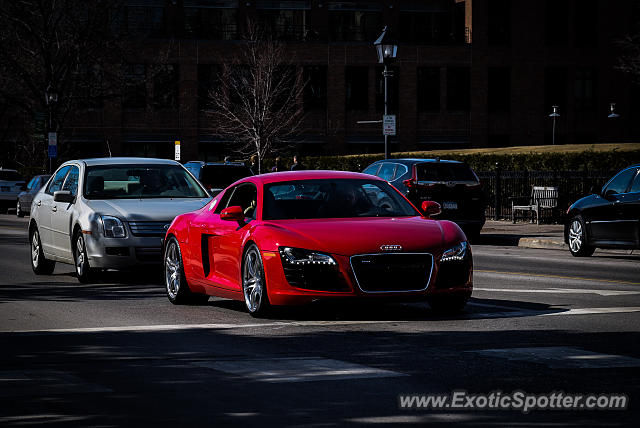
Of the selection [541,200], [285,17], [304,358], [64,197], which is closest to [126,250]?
[64,197]

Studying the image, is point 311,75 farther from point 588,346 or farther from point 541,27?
point 588,346

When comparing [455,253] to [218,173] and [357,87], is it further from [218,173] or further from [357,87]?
[357,87]

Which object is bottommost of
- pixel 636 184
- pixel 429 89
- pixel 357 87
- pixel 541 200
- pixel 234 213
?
pixel 541 200

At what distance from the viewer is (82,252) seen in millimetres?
16609

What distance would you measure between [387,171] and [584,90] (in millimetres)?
47699

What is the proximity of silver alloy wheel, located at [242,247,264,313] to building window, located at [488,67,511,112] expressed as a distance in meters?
61.5

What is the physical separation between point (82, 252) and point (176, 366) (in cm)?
790

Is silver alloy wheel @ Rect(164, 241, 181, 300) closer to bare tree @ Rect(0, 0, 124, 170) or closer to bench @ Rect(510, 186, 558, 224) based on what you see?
bench @ Rect(510, 186, 558, 224)

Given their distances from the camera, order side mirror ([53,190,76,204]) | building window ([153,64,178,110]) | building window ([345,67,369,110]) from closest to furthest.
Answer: side mirror ([53,190,76,204]) < building window ([153,64,178,110]) < building window ([345,67,369,110])

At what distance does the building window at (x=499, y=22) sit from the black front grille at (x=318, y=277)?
62516 mm

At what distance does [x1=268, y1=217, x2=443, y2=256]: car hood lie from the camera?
37.3 ft

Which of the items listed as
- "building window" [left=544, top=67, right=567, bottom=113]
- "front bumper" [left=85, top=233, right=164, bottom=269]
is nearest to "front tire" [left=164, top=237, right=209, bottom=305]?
"front bumper" [left=85, top=233, right=164, bottom=269]

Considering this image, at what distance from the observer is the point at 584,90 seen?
7338cm

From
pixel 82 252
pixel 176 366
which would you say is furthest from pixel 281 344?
pixel 82 252
